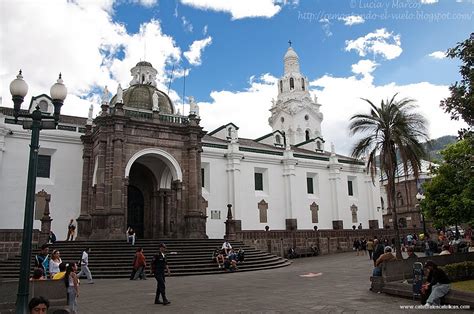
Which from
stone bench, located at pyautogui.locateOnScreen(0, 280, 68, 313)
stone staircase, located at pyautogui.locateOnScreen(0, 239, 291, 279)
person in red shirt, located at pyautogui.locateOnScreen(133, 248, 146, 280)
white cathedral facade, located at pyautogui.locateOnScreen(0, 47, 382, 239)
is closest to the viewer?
stone bench, located at pyautogui.locateOnScreen(0, 280, 68, 313)

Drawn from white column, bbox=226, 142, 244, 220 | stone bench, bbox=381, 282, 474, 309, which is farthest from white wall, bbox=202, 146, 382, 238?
stone bench, bbox=381, 282, 474, 309

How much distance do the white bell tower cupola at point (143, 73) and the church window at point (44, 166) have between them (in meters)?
9.27

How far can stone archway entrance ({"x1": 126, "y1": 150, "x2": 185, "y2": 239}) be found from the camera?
89.0ft

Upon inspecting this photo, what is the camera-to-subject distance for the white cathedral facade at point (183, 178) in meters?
26.1

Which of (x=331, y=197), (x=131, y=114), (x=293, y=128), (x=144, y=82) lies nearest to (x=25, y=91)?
(x=131, y=114)

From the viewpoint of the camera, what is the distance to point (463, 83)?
1242 centimetres

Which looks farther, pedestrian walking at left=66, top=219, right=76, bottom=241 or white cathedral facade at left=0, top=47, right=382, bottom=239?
white cathedral facade at left=0, top=47, right=382, bottom=239

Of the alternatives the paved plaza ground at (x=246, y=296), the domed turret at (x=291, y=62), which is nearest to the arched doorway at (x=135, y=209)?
the paved plaza ground at (x=246, y=296)

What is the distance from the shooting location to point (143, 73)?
33.0 m

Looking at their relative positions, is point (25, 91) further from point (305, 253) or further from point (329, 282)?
point (305, 253)

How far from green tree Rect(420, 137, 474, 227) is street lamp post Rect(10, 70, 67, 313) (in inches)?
674

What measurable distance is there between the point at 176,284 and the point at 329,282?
594 centimetres

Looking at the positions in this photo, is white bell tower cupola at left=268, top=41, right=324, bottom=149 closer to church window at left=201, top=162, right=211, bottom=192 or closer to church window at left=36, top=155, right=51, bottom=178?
church window at left=201, top=162, right=211, bottom=192

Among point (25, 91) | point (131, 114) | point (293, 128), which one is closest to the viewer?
point (25, 91)
